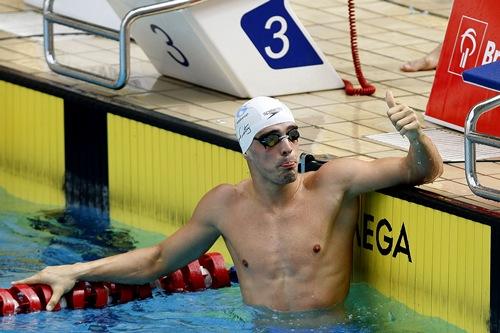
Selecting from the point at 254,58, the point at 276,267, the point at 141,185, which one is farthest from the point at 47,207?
the point at 276,267

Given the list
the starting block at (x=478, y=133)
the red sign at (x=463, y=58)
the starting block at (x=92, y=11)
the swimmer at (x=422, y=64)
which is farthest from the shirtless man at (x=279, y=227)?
the starting block at (x=92, y=11)

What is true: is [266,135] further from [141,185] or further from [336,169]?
[141,185]

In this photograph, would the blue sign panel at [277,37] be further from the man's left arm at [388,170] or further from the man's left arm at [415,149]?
the man's left arm at [415,149]

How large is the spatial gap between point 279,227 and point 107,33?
1.89 meters

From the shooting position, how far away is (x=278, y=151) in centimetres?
501

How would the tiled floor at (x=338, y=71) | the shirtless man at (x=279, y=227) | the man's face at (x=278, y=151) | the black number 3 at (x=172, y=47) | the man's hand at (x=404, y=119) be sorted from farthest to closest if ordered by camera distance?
the black number 3 at (x=172, y=47)
the tiled floor at (x=338, y=71)
the shirtless man at (x=279, y=227)
the man's face at (x=278, y=151)
the man's hand at (x=404, y=119)

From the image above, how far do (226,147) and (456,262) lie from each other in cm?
135

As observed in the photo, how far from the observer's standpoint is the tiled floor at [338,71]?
6141mm

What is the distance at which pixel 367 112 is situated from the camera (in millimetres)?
6695

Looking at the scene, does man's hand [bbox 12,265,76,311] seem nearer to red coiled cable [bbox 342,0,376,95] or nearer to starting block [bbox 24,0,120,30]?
red coiled cable [bbox 342,0,376,95]

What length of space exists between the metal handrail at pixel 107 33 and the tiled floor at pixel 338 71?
98mm

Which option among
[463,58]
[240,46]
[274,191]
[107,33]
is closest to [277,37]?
[240,46]

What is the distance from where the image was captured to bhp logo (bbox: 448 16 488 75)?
20.6 feet

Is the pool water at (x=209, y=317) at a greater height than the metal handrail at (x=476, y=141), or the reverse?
the metal handrail at (x=476, y=141)
